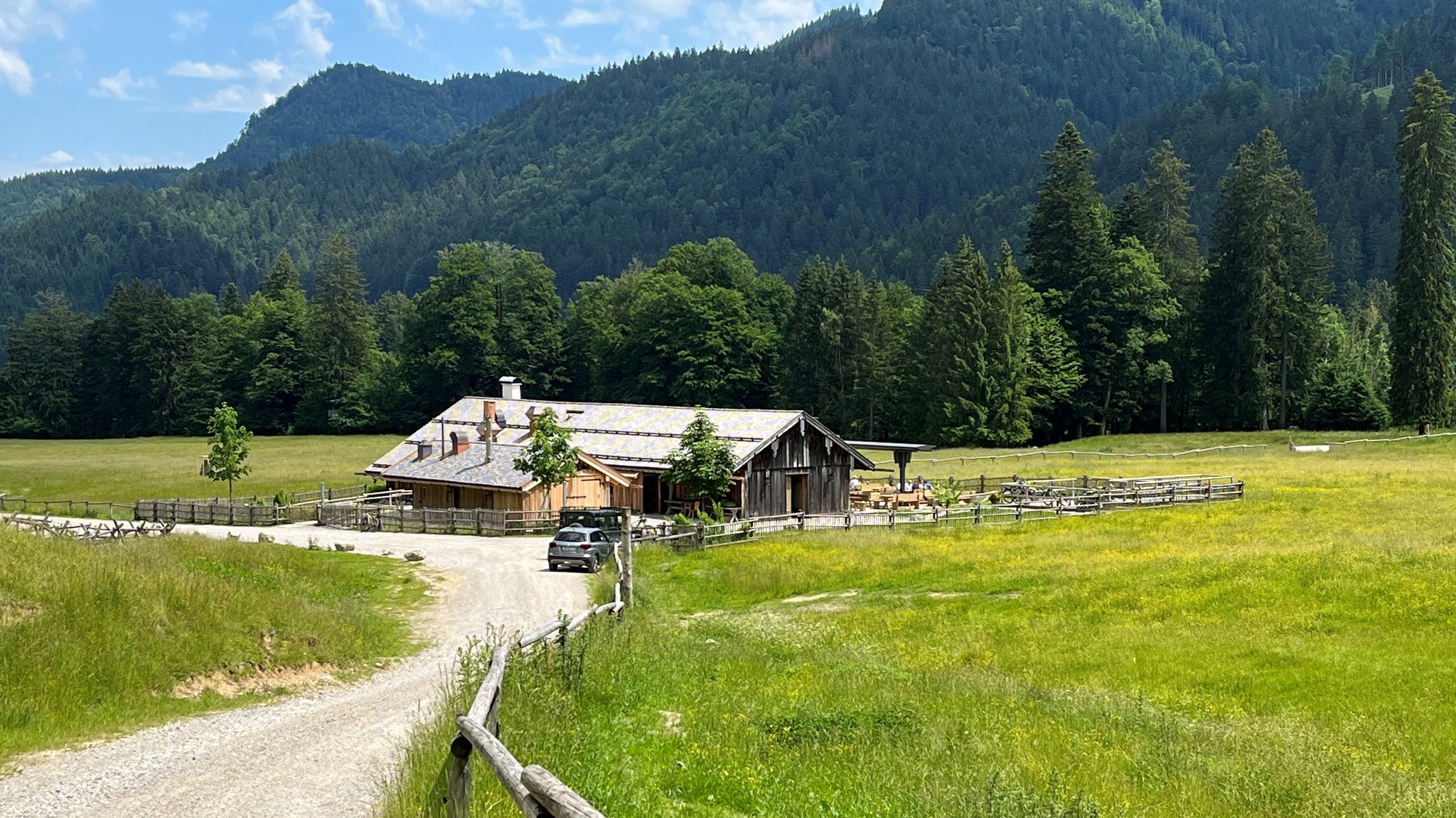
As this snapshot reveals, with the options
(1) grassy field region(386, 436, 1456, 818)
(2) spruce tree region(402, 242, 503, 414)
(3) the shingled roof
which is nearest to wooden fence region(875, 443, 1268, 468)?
(3) the shingled roof

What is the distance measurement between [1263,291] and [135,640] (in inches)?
3552

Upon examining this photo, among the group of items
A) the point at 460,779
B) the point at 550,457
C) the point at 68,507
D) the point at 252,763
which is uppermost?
the point at 550,457

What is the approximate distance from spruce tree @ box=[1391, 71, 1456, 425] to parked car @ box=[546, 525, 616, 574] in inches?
2499

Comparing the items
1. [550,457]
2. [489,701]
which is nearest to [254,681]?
[489,701]

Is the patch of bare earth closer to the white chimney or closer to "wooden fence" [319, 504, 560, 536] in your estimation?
"wooden fence" [319, 504, 560, 536]

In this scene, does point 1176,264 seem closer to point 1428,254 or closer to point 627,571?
point 1428,254

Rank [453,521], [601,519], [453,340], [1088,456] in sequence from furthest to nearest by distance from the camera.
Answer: [453,340] → [1088,456] → [453,521] → [601,519]

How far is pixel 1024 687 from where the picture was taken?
19.7 metres

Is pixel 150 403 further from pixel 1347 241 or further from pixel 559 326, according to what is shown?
pixel 1347 241

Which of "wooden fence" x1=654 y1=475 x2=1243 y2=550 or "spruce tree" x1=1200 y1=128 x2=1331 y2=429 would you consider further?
"spruce tree" x1=1200 y1=128 x2=1331 y2=429

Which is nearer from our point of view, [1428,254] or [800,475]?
[800,475]

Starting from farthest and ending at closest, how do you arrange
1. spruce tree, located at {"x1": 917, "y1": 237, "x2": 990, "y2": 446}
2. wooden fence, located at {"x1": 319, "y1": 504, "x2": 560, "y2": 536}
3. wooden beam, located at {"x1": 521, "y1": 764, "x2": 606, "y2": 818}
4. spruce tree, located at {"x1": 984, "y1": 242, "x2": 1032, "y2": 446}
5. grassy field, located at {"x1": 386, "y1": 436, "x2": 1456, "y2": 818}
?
1. spruce tree, located at {"x1": 917, "y1": 237, "x2": 990, "y2": 446}
2. spruce tree, located at {"x1": 984, "y1": 242, "x2": 1032, "y2": 446}
3. wooden fence, located at {"x1": 319, "y1": 504, "x2": 560, "y2": 536}
4. grassy field, located at {"x1": 386, "y1": 436, "x2": 1456, "y2": 818}
5. wooden beam, located at {"x1": 521, "y1": 764, "x2": 606, "y2": 818}

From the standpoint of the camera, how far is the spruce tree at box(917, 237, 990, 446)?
312 ft

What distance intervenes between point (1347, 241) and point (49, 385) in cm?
18578
